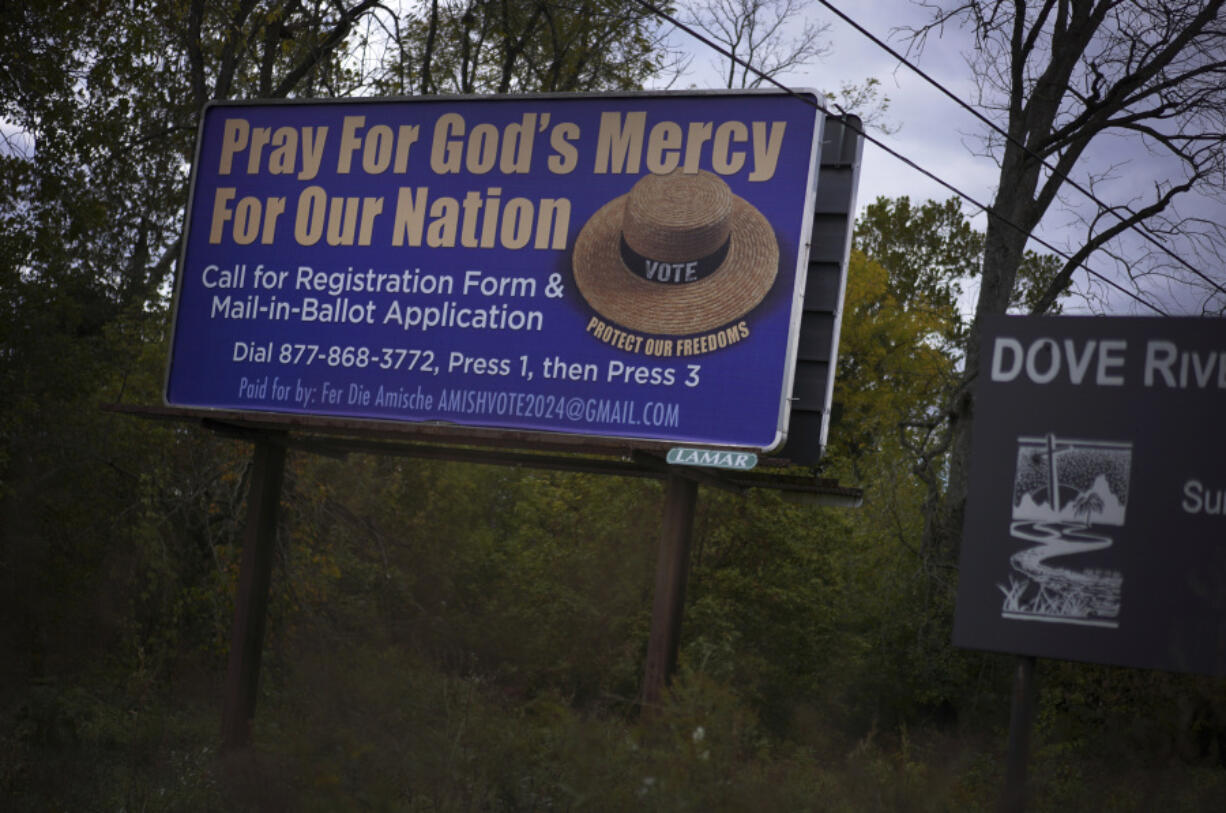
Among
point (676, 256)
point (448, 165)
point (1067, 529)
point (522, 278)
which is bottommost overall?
point (1067, 529)

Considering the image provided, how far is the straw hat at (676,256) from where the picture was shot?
9.16 metres

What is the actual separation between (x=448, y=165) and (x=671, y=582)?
3.83 m

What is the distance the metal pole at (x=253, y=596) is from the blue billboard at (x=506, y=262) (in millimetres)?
884

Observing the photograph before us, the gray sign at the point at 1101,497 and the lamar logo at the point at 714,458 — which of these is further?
the lamar logo at the point at 714,458

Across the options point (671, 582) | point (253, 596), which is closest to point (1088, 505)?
point (671, 582)

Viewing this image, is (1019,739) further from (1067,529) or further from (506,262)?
(506,262)

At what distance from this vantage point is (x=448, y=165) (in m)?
10.2

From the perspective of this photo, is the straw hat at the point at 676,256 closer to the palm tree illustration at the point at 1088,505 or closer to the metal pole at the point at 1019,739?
→ the palm tree illustration at the point at 1088,505

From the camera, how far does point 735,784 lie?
7285 millimetres

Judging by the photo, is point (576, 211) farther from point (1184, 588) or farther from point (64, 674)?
point (64, 674)

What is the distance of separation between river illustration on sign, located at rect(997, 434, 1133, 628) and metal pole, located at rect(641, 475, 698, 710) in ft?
10.6

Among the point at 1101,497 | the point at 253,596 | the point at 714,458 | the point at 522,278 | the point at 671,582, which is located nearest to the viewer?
the point at 1101,497

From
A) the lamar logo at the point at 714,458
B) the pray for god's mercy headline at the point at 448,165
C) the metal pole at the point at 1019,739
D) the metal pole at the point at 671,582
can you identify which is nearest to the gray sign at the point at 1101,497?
the metal pole at the point at 1019,739

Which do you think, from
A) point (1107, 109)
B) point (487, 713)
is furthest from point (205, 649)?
point (1107, 109)
